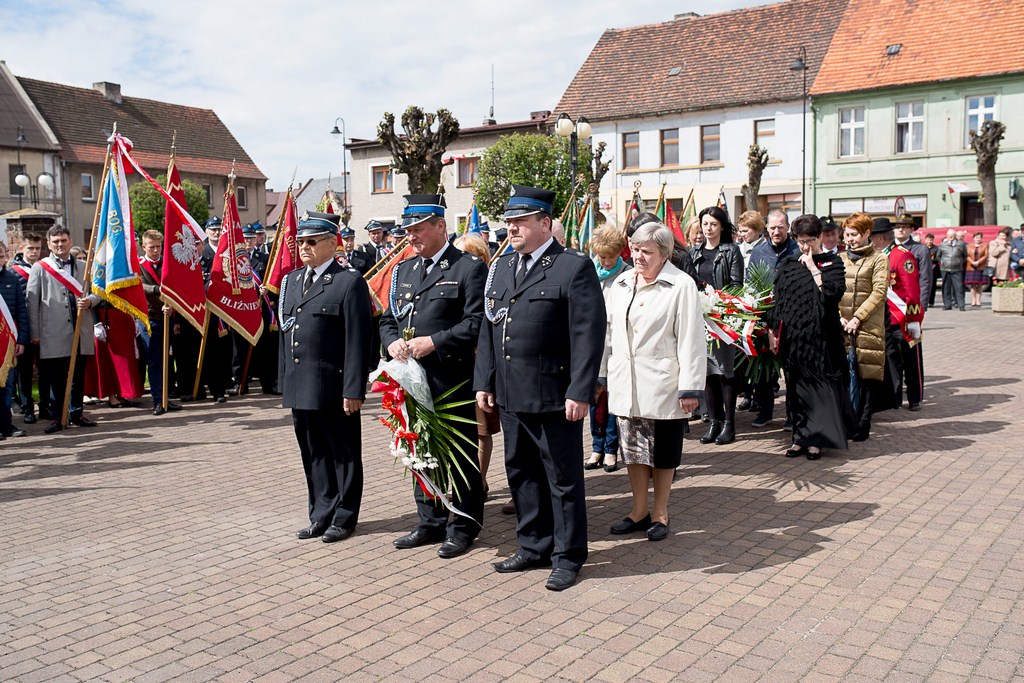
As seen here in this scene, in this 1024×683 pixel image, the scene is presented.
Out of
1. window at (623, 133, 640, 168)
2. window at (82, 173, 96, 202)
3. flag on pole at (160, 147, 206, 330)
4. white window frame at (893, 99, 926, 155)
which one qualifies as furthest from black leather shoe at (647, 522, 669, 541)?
window at (82, 173, 96, 202)

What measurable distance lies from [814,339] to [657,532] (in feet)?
9.18

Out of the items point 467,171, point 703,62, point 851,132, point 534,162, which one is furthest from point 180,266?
point 467,171

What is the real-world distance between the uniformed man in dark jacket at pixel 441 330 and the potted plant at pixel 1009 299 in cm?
1966

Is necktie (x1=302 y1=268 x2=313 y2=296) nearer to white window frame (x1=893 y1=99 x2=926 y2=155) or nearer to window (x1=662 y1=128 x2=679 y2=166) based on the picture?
white window frame (x1=893 y1=99 x2=926 y2=155)

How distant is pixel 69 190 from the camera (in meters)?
56.1

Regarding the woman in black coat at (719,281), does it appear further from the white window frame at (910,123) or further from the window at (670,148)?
the window at (670,148)

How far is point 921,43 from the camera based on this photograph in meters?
37.6

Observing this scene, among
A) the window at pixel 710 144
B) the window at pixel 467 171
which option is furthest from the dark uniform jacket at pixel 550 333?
the window at pixel 467 171

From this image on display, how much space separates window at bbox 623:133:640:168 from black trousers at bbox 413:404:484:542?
125ft

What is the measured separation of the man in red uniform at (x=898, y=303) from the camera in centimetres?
998

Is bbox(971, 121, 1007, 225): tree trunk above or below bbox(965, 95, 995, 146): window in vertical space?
below

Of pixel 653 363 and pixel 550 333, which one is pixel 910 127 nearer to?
pixel 653 363

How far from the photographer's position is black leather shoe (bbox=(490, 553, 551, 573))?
18.2 feet

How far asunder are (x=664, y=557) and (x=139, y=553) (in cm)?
324
